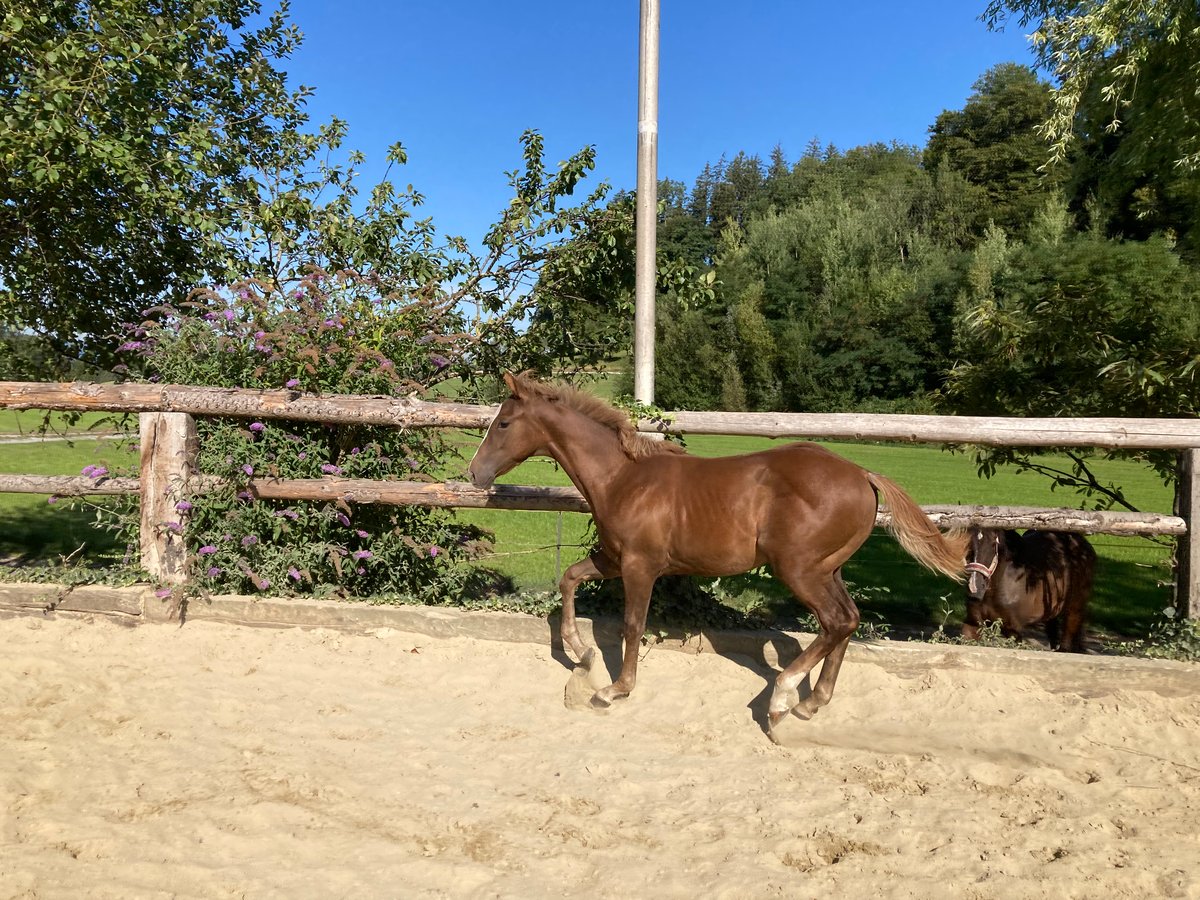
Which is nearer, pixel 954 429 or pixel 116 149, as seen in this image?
pixel 954 429

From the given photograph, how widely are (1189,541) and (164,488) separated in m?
6.34

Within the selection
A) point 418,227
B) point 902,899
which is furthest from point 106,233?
point 902,899

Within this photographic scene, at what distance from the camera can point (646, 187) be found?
15.5ft

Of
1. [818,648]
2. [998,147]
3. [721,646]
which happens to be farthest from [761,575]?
[998,147]

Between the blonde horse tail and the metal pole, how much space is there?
5.01 ft

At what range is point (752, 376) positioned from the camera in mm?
50719

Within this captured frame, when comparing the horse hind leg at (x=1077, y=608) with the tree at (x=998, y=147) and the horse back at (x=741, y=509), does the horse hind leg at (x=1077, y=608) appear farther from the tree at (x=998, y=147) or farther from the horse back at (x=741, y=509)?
the tree at (x=998, y=147)

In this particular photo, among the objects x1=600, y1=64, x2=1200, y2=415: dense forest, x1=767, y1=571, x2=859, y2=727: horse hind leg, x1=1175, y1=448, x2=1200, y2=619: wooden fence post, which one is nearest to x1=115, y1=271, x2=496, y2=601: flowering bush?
x1=767, y1=571, x2=859, y2=727: horse hind leg

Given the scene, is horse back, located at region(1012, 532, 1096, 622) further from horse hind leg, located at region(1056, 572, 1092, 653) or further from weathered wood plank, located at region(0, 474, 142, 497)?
weathered wood plank, located at region(0, 474, 142, 497)

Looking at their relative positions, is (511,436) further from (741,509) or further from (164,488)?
(164,488)

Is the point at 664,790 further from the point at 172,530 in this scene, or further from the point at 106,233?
the point at 106,233

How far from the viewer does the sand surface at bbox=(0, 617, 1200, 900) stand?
107 inches

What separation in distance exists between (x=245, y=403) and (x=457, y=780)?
10.0 ft

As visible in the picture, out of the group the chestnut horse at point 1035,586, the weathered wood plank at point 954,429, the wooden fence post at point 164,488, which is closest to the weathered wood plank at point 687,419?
the weathered wood plank at point 954,429
